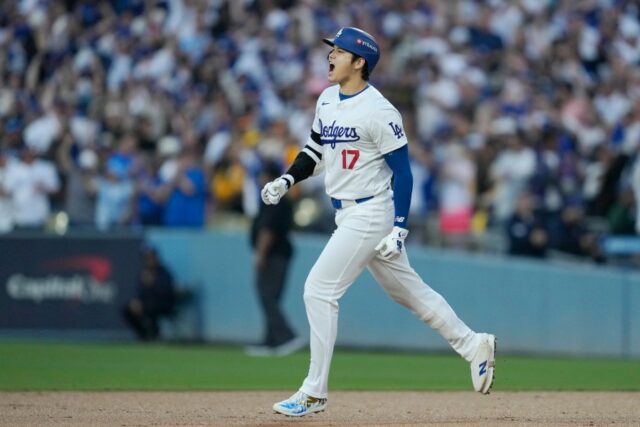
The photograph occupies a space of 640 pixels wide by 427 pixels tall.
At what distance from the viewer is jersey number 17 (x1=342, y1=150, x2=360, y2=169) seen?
25.5 feet

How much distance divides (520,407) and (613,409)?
63cm

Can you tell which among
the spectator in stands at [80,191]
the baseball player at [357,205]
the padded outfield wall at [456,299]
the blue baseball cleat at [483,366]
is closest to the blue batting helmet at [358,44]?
the baseball player at [357,205]

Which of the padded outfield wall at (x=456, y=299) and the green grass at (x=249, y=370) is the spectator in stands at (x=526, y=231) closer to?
the padded outfield wall at (x=456, y=299)

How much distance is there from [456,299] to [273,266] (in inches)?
90.4

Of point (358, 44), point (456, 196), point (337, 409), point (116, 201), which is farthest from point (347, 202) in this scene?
point (116, 201)

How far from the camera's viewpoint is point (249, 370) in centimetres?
1242

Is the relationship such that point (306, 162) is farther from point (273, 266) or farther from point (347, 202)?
Answer: point (273, 266)

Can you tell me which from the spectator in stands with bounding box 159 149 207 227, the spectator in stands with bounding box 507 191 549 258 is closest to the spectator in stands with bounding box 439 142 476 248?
the spectator in stands with bounding box 507 191 549 258

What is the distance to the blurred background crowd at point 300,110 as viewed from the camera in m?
15.6

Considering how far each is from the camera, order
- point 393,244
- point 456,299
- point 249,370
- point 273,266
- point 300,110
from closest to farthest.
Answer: point 393,244 → point 249,370 → point 273,266 → point 456,299 → point 300,110

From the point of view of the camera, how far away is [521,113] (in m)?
17.6

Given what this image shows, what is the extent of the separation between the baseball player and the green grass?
284cm

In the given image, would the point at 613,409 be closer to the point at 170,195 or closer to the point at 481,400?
the point at 481,400

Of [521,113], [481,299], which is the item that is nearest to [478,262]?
[481,299]
